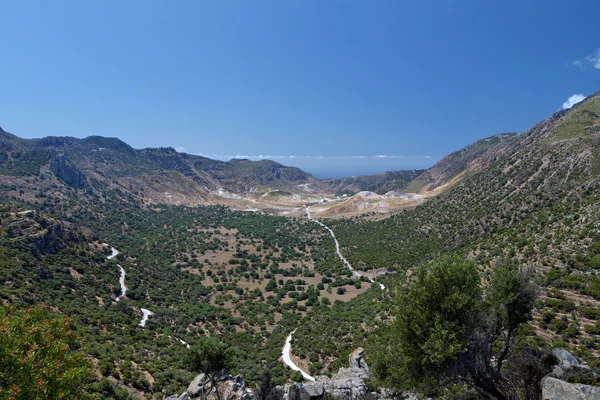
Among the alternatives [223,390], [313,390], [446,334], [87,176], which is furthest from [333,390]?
[87,176]

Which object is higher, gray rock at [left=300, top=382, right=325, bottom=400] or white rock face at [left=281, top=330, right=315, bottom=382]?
gray rock at [left=300, top=382, right=325, bottom=400]

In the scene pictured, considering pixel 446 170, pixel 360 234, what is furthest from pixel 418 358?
pixel 446 170

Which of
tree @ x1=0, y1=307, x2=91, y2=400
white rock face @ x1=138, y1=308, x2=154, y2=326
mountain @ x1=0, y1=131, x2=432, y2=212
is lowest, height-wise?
white rock face @ x1=138, y1=308, x2=154, y2=326

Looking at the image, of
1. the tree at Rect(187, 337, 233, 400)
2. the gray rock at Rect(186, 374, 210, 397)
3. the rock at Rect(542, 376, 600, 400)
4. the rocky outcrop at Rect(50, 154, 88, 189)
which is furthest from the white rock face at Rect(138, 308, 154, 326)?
the rocky outcrop at Rect(50, 154, 88, 189)

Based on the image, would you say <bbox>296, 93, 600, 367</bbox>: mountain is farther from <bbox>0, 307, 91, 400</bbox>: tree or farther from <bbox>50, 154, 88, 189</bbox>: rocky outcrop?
<bbox>50, 154, 88, 189</bbox>: rocky outcrop

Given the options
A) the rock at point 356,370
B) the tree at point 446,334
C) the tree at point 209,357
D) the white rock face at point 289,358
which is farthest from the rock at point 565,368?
the white rock face at point 289,358

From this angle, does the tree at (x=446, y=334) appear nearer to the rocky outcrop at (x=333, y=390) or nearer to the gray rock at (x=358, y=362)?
the rocky outcrop at (x=333, y=390)
